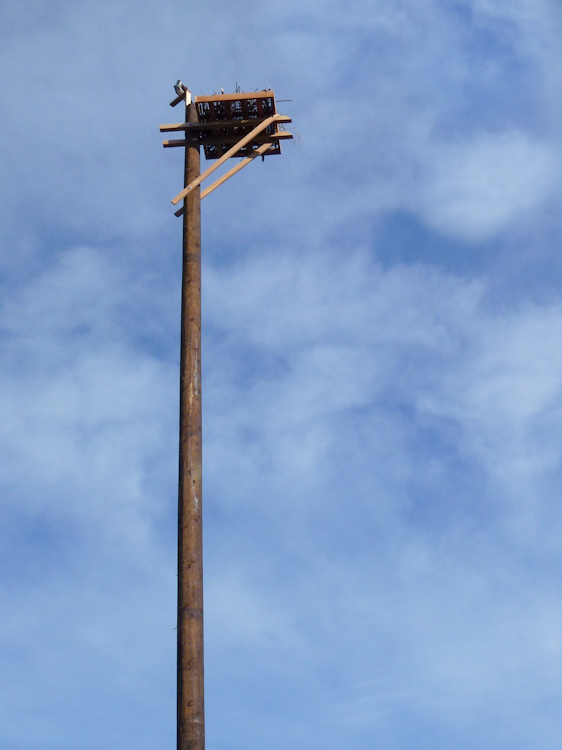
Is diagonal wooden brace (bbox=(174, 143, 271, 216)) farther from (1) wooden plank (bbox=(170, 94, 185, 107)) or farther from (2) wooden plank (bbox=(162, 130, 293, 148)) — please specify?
(1) wooden plank (bbox=(170, 94, 185, 107))

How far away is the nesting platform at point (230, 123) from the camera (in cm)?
1029

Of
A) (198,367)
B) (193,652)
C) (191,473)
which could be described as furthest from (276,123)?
(193,652)

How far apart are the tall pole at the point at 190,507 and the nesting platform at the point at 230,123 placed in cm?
119

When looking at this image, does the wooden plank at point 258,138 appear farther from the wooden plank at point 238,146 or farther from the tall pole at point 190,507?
the tall pole at point 190,507

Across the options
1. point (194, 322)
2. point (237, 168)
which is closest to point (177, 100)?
point (237, 168)

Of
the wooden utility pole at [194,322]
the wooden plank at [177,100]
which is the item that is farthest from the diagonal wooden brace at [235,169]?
the wooden plank at [177,100]

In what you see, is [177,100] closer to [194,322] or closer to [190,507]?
[194,322]

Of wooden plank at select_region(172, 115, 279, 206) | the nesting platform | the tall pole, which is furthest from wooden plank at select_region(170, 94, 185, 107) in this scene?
the tall pole

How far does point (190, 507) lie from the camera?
7.67 m

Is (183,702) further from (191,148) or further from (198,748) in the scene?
(191,148)

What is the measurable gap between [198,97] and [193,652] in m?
6.51

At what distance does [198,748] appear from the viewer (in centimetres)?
673

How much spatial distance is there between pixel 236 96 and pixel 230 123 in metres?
0.34

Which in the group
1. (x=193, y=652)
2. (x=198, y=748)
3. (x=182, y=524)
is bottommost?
(x=198, y=748)
